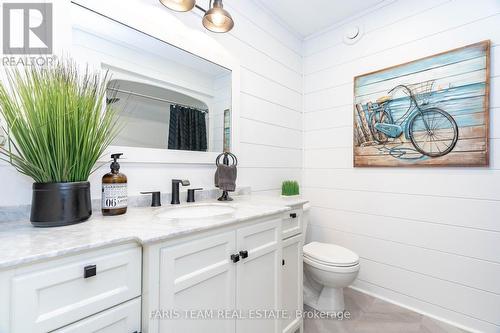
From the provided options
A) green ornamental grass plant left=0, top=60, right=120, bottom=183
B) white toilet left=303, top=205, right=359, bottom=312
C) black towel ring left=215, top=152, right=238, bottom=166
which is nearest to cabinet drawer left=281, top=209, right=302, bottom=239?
white toilet left=303, top=205, right=359, bottom=312

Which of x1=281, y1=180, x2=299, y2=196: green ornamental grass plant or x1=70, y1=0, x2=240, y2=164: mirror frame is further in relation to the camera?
x1=281, y1=180, x2=299, y2=196: green ornamental grass plant

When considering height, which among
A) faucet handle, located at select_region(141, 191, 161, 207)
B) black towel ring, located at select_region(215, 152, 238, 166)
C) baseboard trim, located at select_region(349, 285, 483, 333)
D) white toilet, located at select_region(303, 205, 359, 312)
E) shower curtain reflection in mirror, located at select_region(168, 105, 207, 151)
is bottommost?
baseboard trim, located at select_region(349, 285, 483, 333)

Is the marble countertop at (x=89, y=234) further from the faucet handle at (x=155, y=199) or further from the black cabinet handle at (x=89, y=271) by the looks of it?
the faucet handle at (x=155, y=199)

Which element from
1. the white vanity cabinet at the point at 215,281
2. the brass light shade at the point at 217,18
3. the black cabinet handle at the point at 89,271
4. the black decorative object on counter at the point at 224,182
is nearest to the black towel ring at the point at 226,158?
the black decorative object on counter at the point at 224,182

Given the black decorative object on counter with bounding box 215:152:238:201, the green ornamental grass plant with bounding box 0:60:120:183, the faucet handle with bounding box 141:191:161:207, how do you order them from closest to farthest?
the green ornamental grass plant with bounding box 0:60:120:183 → the faucet handle with bounding box 141:191:161:207 → the black decorative object on counter with bounding box 215:152:238:201

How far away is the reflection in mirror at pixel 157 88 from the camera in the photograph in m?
1.16

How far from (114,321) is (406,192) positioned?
2032 millimetres

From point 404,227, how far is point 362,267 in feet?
1.73

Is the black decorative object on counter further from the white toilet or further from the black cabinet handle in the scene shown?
the black cabinet handle

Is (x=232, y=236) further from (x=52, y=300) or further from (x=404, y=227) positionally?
(x=404, y=227)

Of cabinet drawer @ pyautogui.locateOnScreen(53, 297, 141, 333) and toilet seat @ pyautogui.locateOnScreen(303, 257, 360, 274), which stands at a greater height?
cabinet drawer @ pyautogui.locateOnScreen(53, 297, 141, 333)

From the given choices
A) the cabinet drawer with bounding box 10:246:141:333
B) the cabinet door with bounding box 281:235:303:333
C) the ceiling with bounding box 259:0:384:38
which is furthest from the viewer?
the ceiling with bounding box 259:0:384:38

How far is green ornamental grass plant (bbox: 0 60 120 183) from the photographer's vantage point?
750 millimetres

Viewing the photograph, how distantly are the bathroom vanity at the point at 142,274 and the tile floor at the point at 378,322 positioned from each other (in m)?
0.60
